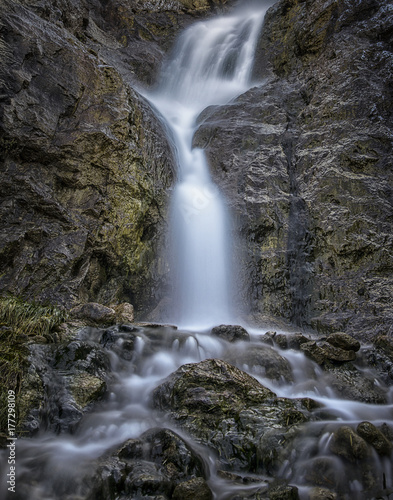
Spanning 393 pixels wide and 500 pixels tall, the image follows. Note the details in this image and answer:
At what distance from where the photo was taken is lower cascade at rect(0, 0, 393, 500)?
3227mm

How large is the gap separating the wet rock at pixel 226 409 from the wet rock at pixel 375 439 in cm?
69

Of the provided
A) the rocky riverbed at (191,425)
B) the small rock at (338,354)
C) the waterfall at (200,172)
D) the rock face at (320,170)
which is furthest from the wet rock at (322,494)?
the waterfall at (200,172)

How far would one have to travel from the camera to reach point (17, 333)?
4.83 meters

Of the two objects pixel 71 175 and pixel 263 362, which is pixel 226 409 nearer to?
pixel 263 362

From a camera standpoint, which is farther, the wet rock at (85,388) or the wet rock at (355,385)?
the wet rock at (355,385)

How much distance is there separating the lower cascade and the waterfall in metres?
2.67

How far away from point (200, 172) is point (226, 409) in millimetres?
9036

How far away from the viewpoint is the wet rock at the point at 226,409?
151 inches

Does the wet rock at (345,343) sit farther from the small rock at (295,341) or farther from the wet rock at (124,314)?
the wet rock at (124,314)

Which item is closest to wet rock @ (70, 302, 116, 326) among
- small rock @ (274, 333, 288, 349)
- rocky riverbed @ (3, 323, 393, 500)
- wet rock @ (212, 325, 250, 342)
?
rocky riverbed @ (3, 323, 393, 500)

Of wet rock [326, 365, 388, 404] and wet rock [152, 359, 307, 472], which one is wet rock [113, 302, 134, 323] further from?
wet rock [326, 365, 388, 404]

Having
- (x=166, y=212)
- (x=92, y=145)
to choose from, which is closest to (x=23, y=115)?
(x=92, y=145)

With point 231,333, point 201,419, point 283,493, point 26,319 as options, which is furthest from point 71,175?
point 283,493

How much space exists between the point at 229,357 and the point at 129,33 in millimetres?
18960
